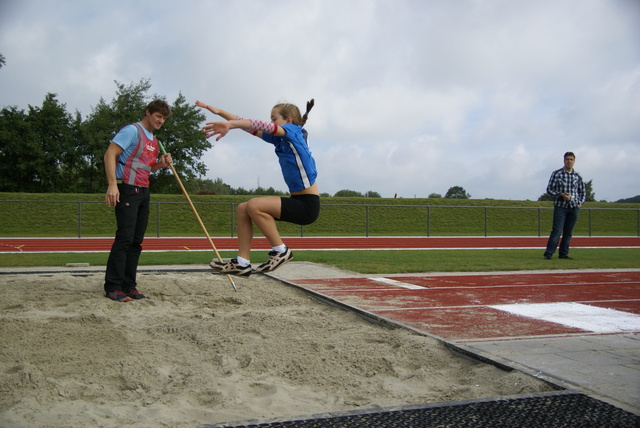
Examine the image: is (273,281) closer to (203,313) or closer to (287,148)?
(203,313)

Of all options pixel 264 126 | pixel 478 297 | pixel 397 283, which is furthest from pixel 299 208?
pixel 397 283

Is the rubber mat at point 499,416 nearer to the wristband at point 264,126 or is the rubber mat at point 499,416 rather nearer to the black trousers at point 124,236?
the wristband at point 264,126

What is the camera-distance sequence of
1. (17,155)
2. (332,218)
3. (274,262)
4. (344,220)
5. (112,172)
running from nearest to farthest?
(274,262), (112,172), (332,218), (344,220), (17,155)

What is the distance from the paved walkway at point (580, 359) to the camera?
308cm

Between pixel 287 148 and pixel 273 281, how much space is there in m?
4.02

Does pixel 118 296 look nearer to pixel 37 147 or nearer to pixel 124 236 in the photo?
pixel 124 236

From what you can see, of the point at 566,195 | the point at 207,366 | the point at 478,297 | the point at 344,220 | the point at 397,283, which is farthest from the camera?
the point at 344,220

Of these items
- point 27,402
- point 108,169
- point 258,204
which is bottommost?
point 27,402

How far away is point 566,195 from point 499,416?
32.1 ft

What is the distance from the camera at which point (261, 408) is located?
2939 mm

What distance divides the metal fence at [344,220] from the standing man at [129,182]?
1401 centimetres

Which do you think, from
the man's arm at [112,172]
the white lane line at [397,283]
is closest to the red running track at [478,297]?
the white lane line at [397,283]

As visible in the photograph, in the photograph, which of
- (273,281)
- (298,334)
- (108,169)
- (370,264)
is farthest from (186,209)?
(298,334)

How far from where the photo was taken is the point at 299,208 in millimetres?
4527
